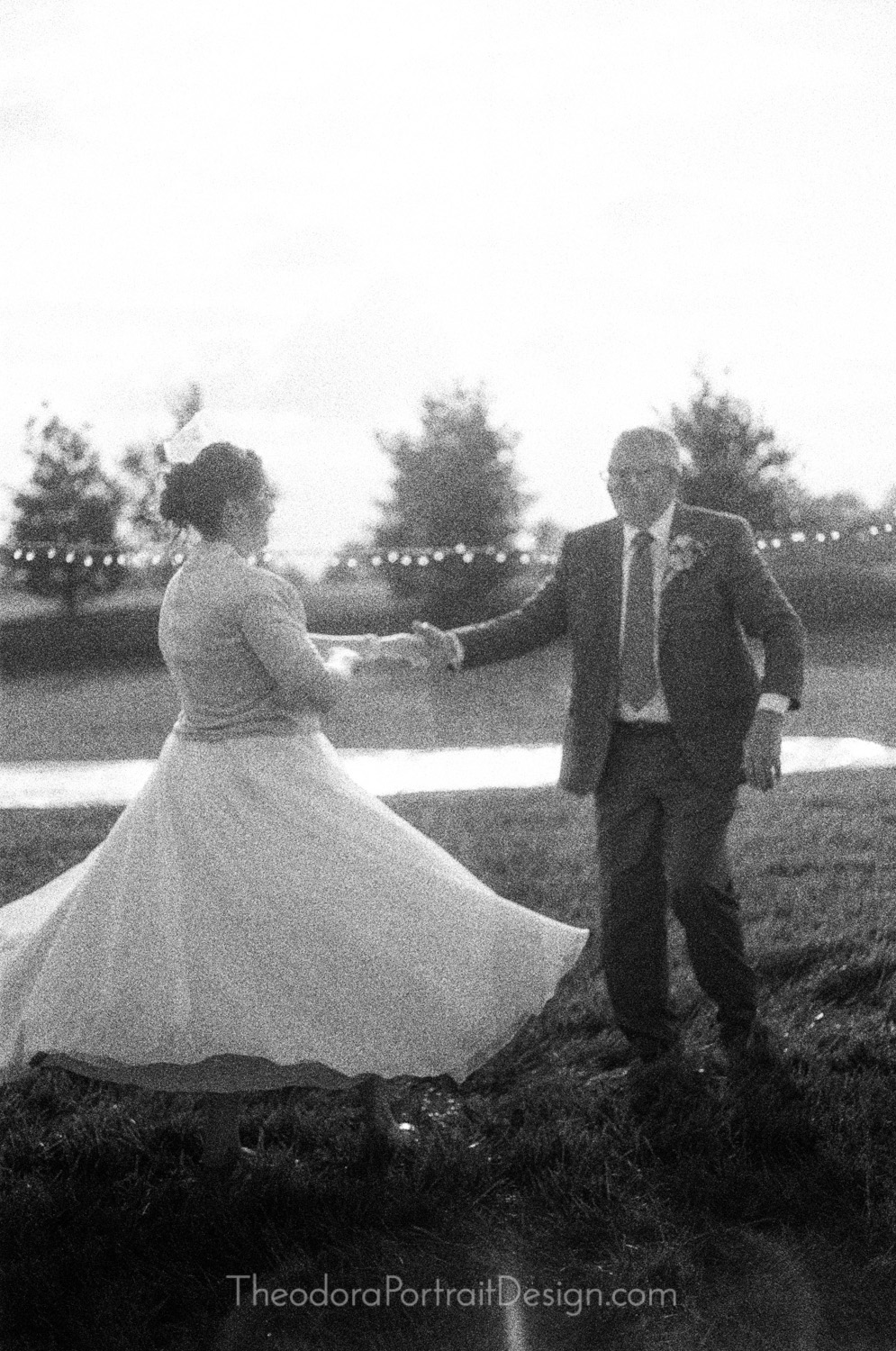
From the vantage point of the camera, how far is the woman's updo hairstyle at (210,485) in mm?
4777

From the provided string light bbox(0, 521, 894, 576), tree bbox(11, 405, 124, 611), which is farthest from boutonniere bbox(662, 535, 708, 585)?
tree bbox(11, 405, 124, 611)

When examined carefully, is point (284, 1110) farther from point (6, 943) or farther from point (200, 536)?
point (200, 536)

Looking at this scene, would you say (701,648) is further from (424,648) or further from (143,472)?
(143,472)

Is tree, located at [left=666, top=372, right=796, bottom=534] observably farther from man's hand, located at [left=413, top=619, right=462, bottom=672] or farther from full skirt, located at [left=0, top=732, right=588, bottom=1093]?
full skirt, located at [left=0, top=732, right=588, bottom=1093]

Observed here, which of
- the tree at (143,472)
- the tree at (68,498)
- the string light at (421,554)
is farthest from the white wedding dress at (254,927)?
the tree at (68,498)

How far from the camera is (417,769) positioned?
13.8m

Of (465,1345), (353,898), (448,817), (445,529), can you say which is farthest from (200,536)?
(445,529)

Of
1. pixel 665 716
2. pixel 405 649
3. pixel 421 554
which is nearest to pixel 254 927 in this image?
pixel 405 649

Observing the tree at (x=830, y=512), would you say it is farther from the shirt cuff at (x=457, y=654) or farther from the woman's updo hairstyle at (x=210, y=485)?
the woman's updo hairstyle at (x=210, y=485)

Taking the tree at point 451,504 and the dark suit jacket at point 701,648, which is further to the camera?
the tree at point 451,504

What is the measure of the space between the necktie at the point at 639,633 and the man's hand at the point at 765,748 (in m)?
0.39

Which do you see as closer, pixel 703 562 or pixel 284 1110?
pixel 284 1110

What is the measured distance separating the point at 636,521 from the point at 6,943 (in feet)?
7.61

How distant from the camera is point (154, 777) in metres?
4.82
